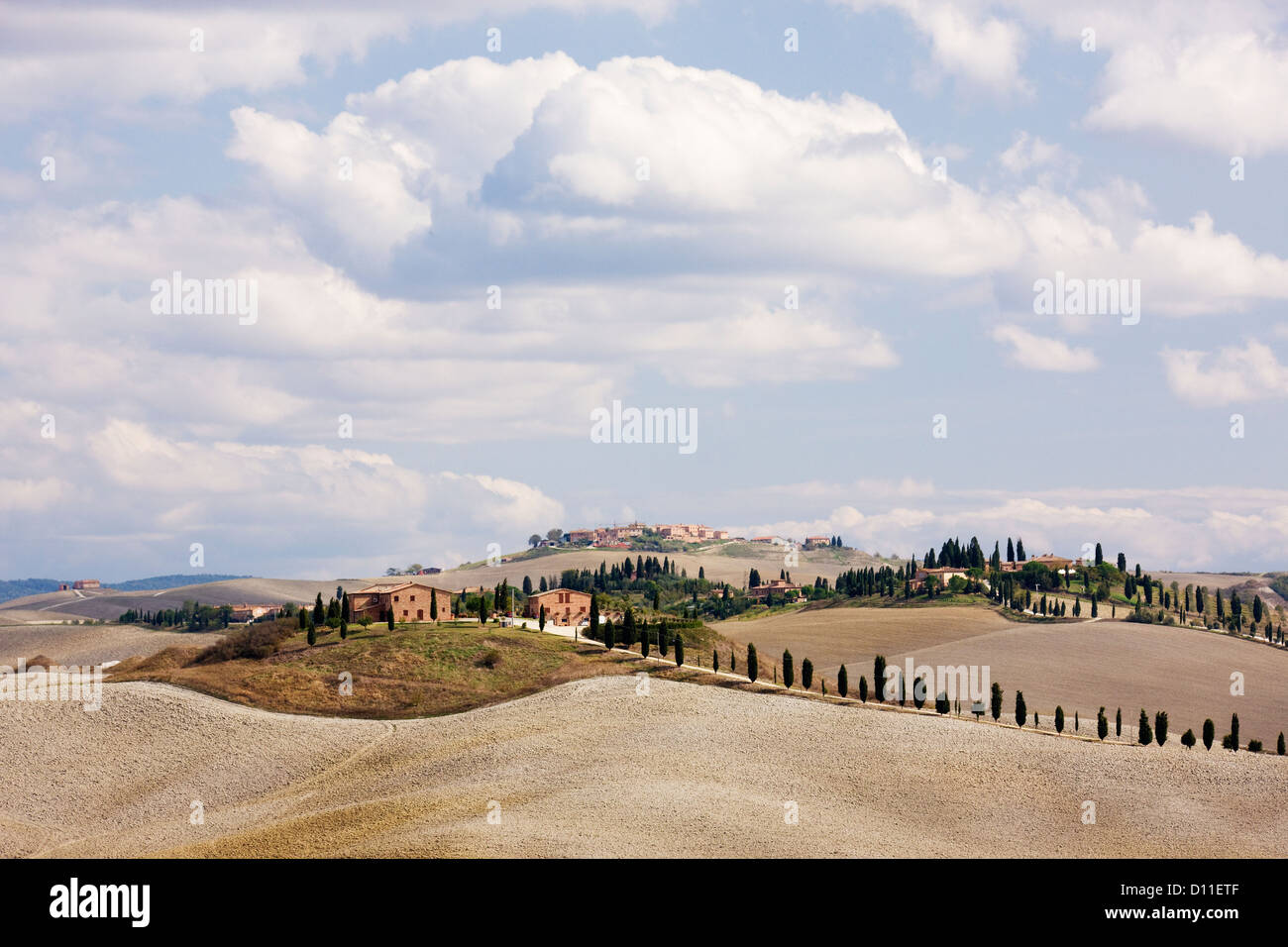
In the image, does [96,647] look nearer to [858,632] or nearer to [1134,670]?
[858,632]

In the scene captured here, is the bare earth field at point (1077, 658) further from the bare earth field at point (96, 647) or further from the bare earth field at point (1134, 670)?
the bare earth field at point (96, 647)

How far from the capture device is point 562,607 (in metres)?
133

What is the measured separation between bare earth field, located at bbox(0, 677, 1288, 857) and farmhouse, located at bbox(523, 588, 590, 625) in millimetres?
42037

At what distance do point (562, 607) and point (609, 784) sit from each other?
2708 inches

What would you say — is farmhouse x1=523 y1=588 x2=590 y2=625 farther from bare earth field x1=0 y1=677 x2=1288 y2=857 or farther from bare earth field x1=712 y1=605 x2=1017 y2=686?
bare earth field x1=0 y1=677 x2=1288 y2=857

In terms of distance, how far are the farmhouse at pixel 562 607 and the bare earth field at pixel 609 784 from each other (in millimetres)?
42037

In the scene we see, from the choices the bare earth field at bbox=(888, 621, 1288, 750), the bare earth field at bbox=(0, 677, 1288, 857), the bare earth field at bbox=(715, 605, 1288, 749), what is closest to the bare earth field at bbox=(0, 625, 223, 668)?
the bare earth field at bbox=(715, 605, 1288, 749)

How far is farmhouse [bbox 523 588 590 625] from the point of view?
13238cm
